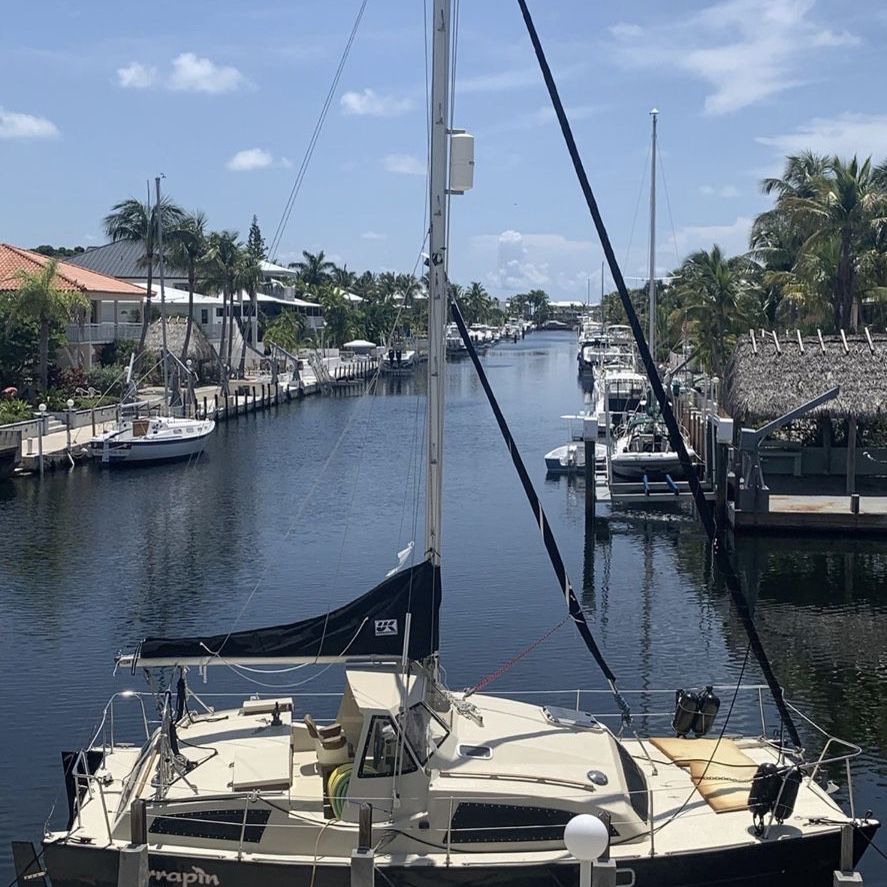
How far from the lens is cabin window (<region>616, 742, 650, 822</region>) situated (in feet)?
46.2

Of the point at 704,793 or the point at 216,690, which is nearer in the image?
the point at 704,793

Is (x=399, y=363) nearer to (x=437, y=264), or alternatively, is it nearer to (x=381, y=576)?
(x=381, y=576)

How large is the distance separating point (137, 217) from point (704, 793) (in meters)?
62.8

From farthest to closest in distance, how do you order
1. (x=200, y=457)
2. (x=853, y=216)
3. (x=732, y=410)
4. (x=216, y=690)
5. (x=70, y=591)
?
(x=200, y=457) → (x=853, y=216) → (x=732, y=410) → (x=70, y=591) → (x=216, y=690)

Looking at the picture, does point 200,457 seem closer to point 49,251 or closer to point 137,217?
point 137,217

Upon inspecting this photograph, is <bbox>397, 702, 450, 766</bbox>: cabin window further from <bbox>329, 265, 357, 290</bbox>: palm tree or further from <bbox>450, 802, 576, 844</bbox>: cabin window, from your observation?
<bbox>329, 265, 357, 290</bbox>: palm tree

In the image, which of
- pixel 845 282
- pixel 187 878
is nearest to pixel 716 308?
pixel 845 282

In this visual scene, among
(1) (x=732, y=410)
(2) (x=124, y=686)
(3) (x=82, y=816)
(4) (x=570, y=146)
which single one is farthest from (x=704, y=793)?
(1) (x=732, y=410)

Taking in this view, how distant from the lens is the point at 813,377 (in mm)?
41219

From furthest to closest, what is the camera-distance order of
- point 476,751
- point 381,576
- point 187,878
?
point 381,576
point 476,751
point 187,878

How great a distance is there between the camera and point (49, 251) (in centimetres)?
16700

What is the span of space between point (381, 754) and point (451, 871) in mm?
1517

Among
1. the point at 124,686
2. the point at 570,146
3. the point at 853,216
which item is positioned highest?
the point at 853,216

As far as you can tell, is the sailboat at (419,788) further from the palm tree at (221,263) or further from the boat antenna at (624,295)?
the palm tree at (221,263)
